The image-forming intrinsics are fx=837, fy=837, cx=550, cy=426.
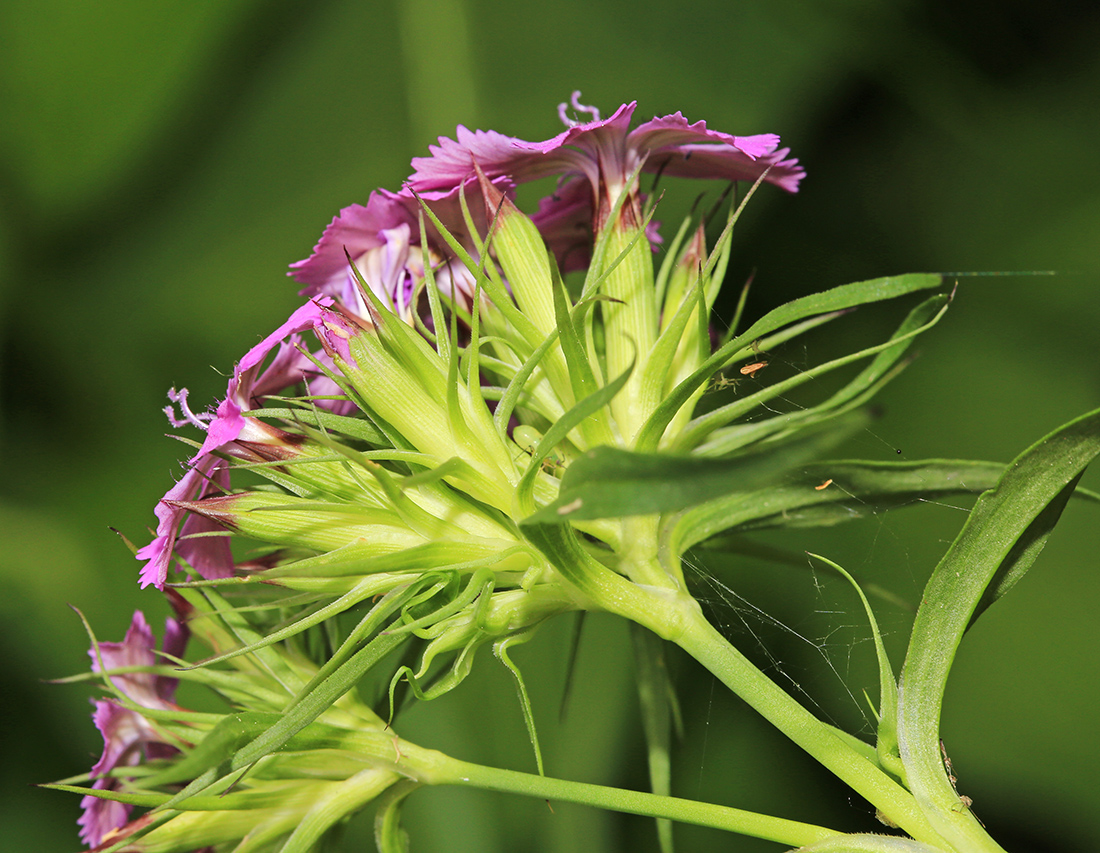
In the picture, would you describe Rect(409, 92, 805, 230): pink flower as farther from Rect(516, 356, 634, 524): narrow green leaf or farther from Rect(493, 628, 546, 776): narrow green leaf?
Rect(493, 628, 546, 776): narrow green leaf

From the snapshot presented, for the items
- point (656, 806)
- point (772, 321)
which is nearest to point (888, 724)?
point (656, 806)

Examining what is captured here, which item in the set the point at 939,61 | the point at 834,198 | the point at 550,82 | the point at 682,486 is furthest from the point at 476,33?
the point at 682,486

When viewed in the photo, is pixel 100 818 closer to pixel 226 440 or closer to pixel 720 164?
pixel 226 440

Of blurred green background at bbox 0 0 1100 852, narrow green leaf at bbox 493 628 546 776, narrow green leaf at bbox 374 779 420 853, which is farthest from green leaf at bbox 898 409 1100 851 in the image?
blurred green background at bbox 0 0 1100 852

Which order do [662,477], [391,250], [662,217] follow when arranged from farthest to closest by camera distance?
[662,217]
[391,250]
[662,477]

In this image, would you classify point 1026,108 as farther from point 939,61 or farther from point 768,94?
point 768,94

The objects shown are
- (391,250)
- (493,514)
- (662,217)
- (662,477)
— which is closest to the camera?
A: (662,477)
